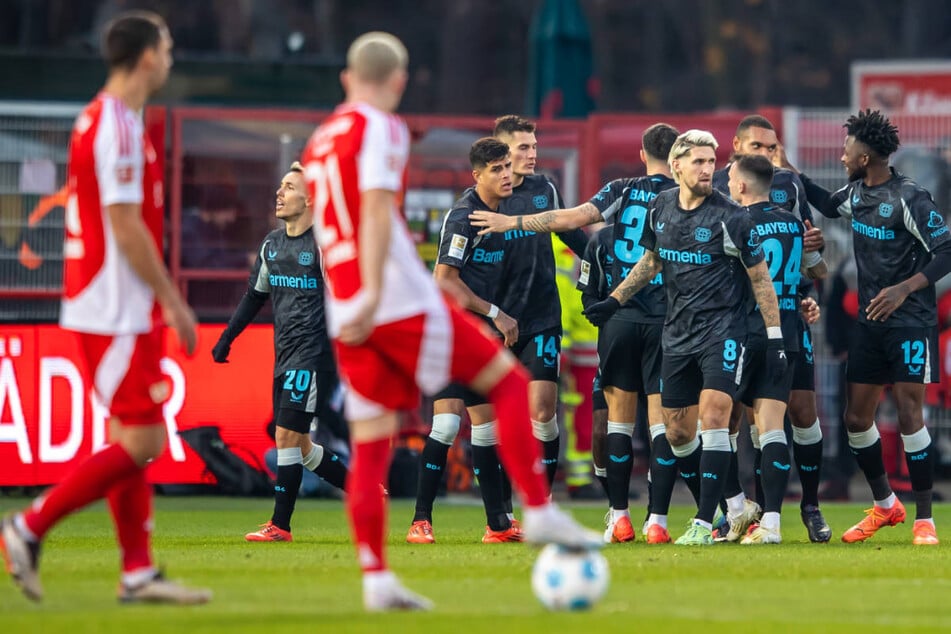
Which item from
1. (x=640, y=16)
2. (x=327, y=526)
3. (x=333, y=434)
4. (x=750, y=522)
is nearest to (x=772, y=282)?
(x=750, y=522)

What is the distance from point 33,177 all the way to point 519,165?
24.2ft

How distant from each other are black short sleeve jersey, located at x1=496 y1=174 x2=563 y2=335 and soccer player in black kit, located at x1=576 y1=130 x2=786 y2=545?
1.04m

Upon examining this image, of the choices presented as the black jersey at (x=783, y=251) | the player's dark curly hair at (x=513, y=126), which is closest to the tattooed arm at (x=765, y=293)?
the black jersey at (x=783, y=251)

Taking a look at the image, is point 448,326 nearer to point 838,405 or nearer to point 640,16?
point 838,405

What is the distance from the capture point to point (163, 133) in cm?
1717

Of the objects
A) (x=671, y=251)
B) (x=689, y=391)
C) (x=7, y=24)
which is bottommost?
(x=689, y=391)

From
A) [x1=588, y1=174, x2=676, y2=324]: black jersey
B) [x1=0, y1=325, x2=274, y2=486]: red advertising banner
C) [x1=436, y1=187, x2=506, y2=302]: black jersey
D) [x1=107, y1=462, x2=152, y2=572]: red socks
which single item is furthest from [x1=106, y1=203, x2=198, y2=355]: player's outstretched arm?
[x1=0, y1=325, x2=274, y2=486]: red advertising banner

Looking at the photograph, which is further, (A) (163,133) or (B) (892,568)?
(A) (163,133)

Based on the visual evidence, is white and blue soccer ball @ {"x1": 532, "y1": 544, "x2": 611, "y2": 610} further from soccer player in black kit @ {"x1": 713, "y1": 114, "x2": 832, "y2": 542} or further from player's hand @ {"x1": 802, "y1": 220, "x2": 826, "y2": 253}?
player's hand @ {"x1": 802, "y1": 220, "x2": 826, "y2": 253}

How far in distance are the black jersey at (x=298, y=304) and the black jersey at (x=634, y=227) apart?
5.73 ft

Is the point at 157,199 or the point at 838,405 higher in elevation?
the point at 157,199

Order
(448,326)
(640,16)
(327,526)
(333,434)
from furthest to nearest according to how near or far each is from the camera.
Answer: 1. (640,16)
2. (333,434)
3. (327,526)
4. (448,326)

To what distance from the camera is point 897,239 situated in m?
11.1

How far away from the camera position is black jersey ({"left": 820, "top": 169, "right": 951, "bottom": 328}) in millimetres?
10984
